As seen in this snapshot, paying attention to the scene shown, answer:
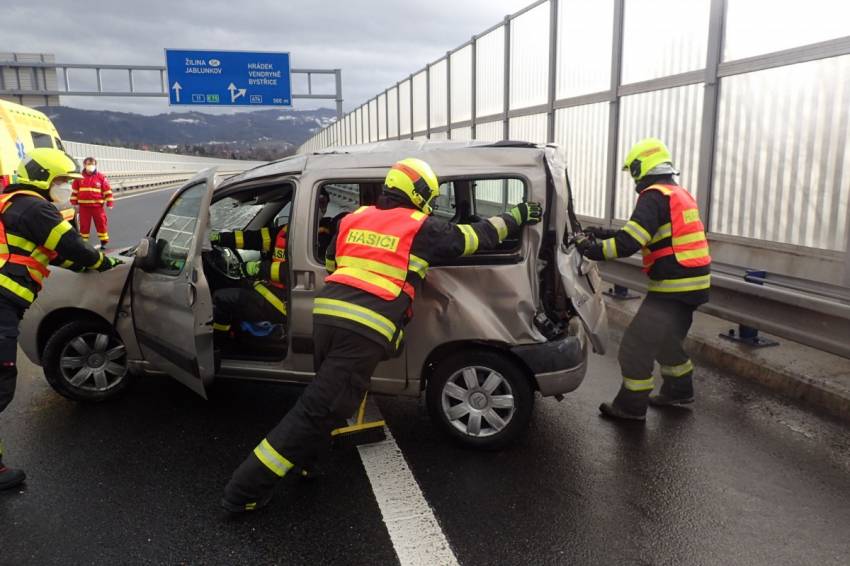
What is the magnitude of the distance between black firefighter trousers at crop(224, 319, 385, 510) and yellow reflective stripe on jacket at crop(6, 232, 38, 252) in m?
1.87

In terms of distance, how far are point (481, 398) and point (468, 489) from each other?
0.56 meters

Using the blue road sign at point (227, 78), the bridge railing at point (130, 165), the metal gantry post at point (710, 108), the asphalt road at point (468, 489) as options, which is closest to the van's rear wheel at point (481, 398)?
the asphalt road at point (468, 489)

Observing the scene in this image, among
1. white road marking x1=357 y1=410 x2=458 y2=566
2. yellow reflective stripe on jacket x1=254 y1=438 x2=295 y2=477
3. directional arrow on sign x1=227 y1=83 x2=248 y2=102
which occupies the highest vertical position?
directional arrow on sign x1=227 y1=83 x2=248 y2=102

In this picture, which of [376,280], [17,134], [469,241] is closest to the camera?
[376,280]

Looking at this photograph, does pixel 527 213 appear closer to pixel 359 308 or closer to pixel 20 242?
pixel 359 308

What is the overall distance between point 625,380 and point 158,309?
3.01m

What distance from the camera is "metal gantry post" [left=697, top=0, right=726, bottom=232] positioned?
5.88m

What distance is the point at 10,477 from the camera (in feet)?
11.1

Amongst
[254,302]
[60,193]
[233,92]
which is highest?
[233,92]

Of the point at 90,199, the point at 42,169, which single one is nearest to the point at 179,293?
the point at 42,169

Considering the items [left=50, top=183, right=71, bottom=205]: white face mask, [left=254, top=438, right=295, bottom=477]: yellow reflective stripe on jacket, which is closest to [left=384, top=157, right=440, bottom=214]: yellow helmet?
[left=254, top=438, right=295, bottom=477]: yellow reflective stripe on jacket

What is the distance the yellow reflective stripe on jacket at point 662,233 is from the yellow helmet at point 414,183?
1679 mm

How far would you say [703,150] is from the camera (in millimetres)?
6168

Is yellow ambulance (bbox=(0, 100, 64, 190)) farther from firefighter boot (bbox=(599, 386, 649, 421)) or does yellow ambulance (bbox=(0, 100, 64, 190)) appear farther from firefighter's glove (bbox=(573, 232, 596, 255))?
firefighter boot (bbox=(599, 386, 649, 421))
